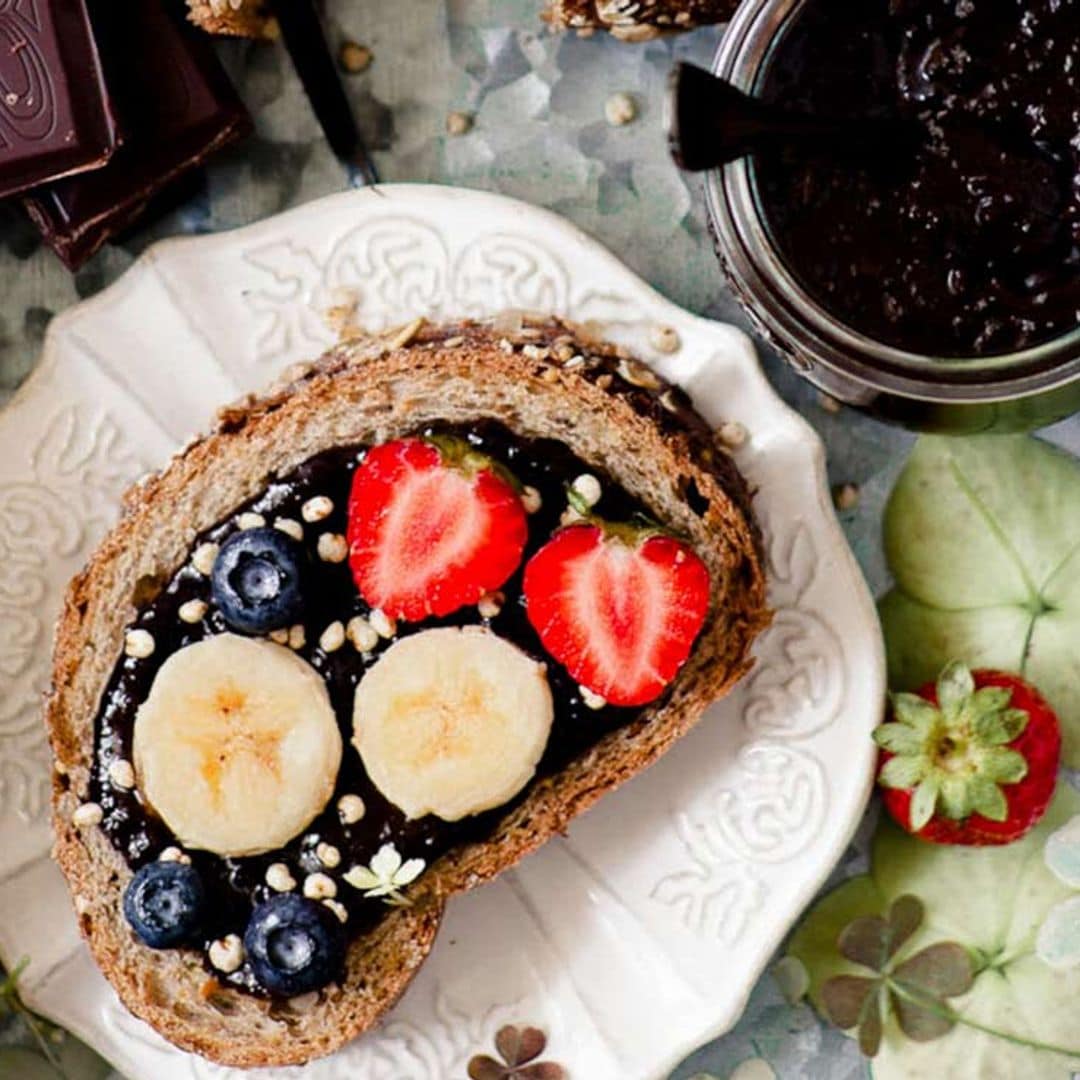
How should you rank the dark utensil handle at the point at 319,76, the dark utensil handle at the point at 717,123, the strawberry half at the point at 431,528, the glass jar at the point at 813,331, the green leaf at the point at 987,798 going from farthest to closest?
the dark utensil handle at the point at 319,76
the green leaf at the point at 987,798
the strawberry half at the point at 431,528
the glass jar at the point at 813,331
the dark utensil handle at the point at 717,123

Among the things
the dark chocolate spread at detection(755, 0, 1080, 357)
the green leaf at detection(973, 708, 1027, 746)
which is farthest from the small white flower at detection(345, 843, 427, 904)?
the dark chocolate spread at detection(755, 0, 1080, 357)

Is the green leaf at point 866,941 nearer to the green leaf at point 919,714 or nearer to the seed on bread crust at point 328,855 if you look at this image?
the green leaf at point 919,714

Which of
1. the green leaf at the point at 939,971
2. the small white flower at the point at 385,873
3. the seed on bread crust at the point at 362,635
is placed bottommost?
the green leaf at the point at 939,971

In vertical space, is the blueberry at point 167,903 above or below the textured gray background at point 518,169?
below

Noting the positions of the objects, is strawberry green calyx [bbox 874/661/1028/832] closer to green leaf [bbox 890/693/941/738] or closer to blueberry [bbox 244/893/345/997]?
green leaf [bbox 890/693/941/738]

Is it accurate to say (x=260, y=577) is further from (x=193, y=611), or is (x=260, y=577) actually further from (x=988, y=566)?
(x=988, y=566)

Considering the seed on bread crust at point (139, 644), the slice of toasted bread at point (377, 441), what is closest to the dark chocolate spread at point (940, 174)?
the slice of toasted bread at point (377, 441)

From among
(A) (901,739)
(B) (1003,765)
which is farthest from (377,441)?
(B) (1003,765)
